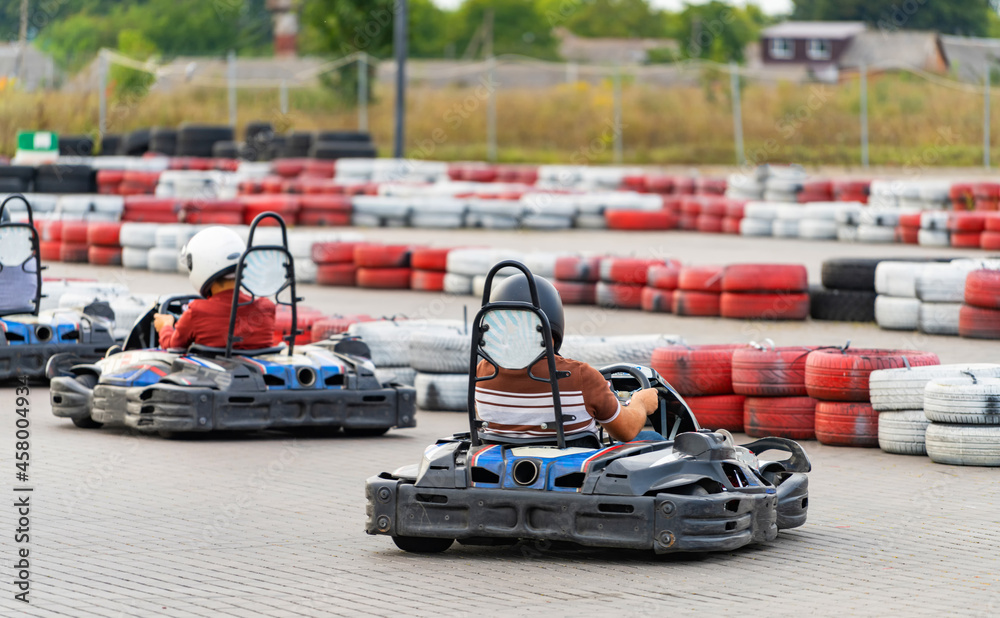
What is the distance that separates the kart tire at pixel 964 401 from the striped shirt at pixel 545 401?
258 cm

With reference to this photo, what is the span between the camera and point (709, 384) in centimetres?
898

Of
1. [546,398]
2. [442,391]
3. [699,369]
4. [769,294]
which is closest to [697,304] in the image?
[769,294]

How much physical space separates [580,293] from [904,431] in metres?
7.40

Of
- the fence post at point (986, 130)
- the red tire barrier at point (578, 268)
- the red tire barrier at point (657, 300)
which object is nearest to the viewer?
the red tire barrier at point (657, 300)

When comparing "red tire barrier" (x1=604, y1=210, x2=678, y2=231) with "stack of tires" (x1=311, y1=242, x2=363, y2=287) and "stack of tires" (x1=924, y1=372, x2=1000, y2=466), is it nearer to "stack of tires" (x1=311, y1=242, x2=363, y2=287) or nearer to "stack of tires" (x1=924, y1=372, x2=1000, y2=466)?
"stack of tires" (x1=311, y1=242, x2=363, y2=287)

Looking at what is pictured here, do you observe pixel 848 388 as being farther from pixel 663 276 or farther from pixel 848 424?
pixel 663 276

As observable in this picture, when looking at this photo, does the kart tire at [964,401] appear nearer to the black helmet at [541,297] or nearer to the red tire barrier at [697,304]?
the black helmet at [541,297]

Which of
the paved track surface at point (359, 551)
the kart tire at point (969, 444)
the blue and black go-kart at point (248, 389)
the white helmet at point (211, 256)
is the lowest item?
the paved track surface at point (359, 551)

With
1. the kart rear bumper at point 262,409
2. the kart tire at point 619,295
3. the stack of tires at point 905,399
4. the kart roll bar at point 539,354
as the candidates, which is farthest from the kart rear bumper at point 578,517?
the kart tire at point 619,295

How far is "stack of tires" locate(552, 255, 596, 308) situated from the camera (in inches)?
607

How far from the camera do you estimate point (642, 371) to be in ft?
20.9

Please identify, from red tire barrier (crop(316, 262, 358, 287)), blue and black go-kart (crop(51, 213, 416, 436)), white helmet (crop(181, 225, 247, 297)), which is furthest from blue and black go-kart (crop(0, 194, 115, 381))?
red tire barrier (crop(316, 262, 358, 287))

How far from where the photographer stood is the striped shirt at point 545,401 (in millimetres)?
5875

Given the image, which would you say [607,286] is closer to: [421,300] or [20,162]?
[421,300]
